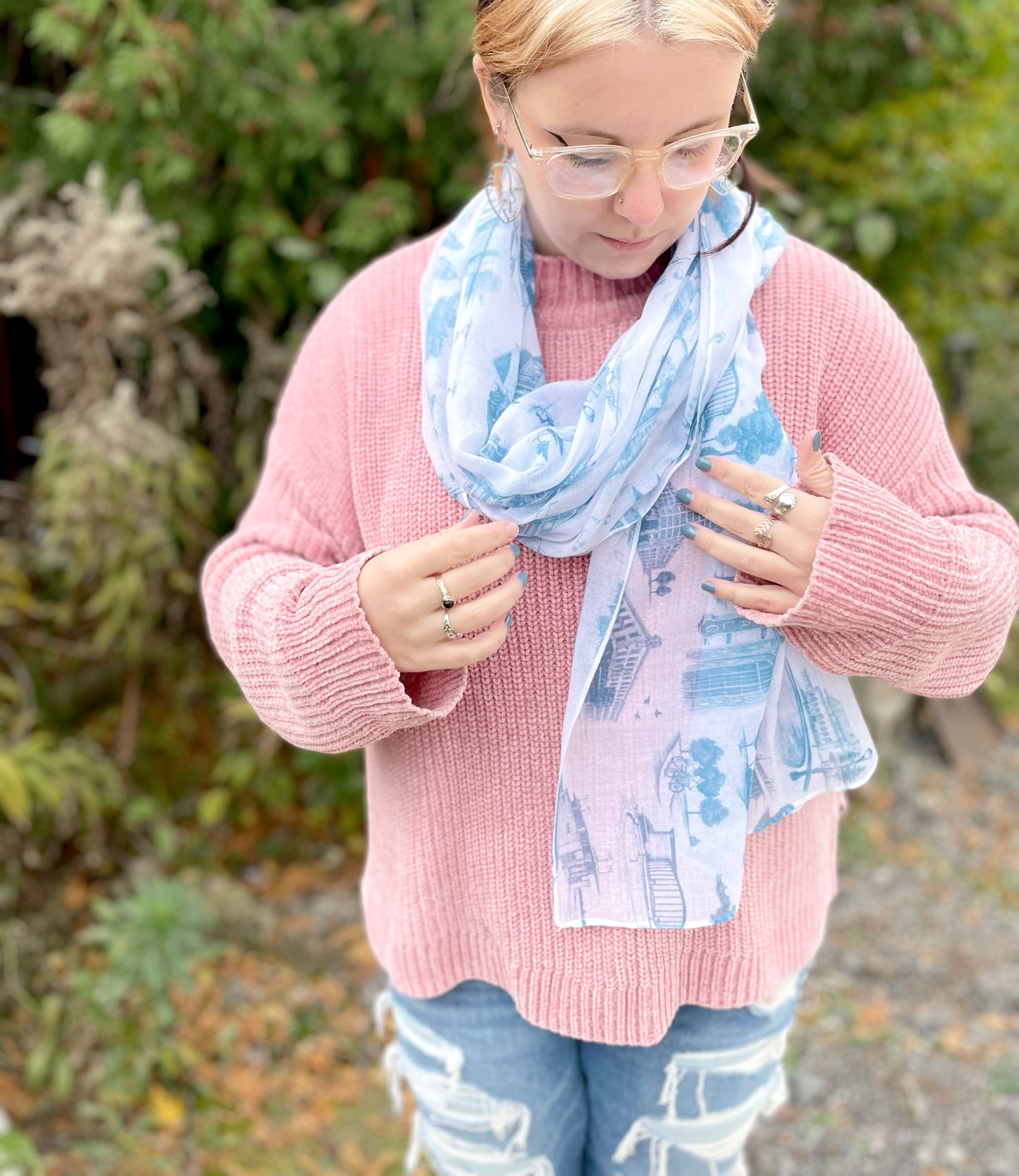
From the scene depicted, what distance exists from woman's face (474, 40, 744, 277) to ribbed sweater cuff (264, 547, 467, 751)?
0.38 meters

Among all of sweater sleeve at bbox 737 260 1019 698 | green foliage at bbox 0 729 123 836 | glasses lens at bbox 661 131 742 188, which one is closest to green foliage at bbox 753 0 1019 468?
sweater sleeve at bbox 737 260 1019 698

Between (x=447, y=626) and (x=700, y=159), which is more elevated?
(x=700, y=159)

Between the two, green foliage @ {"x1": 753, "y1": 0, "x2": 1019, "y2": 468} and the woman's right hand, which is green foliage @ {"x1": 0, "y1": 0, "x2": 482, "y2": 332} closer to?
green foliage @ {"x1": 753, "y1": 0, "x2": 1019, "y2": 468}

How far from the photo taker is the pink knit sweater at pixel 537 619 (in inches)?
43.1

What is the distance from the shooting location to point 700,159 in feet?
3.37

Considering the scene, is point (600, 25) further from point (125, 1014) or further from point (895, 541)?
point (125, 1014)

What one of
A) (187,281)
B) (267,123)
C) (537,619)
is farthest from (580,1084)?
(267,123)

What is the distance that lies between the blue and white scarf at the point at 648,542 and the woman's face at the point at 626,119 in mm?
85

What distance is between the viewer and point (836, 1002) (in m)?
2.59

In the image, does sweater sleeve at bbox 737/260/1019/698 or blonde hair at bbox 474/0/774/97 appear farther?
sweater sleeve at bbox 737/260/1019/698

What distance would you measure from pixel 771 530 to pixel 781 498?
33mm

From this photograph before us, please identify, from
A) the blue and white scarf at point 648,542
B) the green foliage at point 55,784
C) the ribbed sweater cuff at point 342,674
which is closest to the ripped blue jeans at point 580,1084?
the blue and white scarf at point 648,542

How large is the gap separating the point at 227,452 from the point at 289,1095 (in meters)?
1.55

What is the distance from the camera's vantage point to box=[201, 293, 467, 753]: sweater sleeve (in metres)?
1.10
